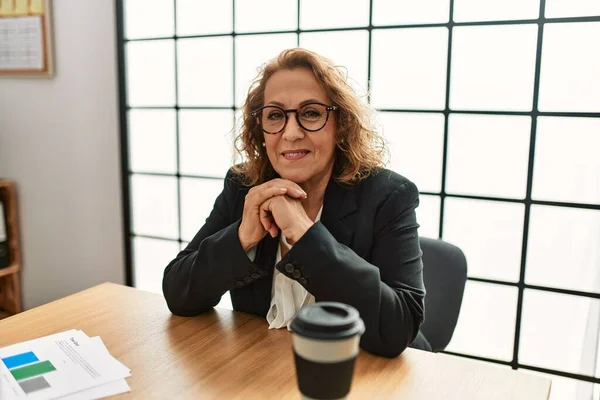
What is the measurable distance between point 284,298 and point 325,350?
840 millimetres

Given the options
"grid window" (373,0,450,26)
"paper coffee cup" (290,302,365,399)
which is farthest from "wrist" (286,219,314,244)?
"grid window" (373,0,450,26)

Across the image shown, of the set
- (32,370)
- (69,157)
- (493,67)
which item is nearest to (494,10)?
(493,67)

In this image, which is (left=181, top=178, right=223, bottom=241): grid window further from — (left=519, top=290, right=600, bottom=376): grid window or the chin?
(left=519, top=290, right=600, bottom=376): grid window

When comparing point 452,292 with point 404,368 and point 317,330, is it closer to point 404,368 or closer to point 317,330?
point 404,368

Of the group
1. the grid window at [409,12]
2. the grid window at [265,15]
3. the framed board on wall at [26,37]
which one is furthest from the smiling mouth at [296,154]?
the framed board on wall at [26,37]

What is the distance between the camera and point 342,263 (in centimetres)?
118

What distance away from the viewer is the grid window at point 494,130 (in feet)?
6.40

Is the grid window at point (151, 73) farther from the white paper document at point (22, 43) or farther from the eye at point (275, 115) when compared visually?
the eye at point (275, 115)

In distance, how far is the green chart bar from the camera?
102 centimetres

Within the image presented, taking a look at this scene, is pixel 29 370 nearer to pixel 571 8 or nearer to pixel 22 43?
pixel 571 8

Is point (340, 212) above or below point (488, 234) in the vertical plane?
above

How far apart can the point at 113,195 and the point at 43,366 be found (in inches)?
76.0

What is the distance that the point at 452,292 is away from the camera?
1.56 m

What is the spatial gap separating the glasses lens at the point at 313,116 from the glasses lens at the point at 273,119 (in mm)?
58
